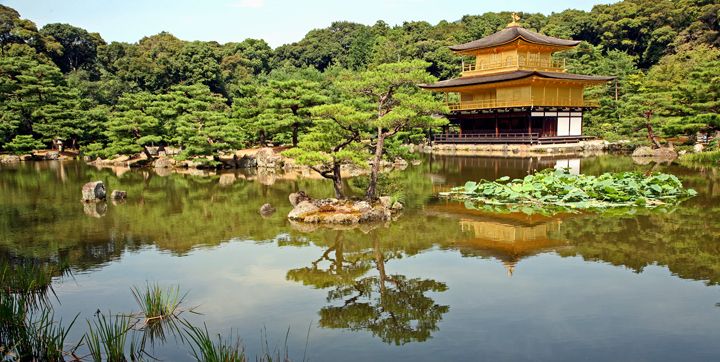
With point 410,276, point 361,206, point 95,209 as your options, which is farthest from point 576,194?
point 95,209

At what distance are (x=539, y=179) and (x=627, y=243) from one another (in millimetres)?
6019

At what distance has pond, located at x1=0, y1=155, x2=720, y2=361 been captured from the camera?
6.55 meters

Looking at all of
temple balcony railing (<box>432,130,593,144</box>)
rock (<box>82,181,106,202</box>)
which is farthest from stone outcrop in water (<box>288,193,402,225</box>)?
temple balcony railing (<box>432,130,593,144</box>)

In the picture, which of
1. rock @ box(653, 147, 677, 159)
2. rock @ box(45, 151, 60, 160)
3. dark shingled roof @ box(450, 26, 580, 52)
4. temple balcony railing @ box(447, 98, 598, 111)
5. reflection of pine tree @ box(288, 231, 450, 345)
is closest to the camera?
reflection of pine tree @ box(288, 231, 450, 345)

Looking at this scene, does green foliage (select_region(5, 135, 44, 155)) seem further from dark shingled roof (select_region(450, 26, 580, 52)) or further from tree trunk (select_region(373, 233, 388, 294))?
tree trunk (select_region(373, 233, 388, 294))

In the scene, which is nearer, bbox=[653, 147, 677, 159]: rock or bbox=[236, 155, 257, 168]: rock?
bbox=[653, 147, 677, 159]: rock

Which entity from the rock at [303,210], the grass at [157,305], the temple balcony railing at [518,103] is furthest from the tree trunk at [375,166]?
the temple balcony railing at [518,103]

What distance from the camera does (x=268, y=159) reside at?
3144 cm

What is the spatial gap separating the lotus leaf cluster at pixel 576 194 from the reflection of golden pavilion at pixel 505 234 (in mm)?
1002

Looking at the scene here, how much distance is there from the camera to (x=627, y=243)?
10.8m

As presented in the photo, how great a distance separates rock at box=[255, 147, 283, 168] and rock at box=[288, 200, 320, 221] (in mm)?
16596

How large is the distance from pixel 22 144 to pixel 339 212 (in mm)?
31576

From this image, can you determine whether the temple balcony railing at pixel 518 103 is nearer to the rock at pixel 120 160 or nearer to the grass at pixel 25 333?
the rock at pixel 120 160

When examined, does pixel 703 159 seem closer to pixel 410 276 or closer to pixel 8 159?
pixel 410 276
